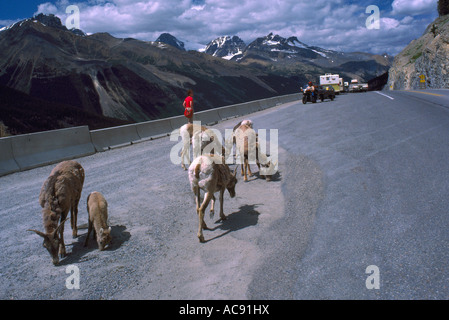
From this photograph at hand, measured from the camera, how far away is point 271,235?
617 cm

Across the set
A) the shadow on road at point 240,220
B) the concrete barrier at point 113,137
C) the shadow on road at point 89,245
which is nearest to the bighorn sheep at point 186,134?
the shadow on road at point 240,220

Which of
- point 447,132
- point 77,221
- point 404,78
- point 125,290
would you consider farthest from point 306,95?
point 404,78

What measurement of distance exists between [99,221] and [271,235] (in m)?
3.00

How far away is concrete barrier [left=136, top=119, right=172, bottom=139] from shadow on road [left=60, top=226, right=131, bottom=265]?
10.3m

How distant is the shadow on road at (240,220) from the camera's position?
673 cm

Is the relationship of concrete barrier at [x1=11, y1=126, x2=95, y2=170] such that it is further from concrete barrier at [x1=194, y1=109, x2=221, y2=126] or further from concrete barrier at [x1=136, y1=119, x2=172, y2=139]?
concrete barrier at [x1=194, y1=109, x2=221, y2=126]

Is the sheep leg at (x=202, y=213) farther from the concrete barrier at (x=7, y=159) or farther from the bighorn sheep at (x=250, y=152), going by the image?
the concrete barrier at (x=7, y=159)

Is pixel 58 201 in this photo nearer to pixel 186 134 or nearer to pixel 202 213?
pixel 202 213

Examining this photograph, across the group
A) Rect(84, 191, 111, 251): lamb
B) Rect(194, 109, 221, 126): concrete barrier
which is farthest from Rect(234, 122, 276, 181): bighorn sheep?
Rect(194, 109, 221, 126): concrete barrier

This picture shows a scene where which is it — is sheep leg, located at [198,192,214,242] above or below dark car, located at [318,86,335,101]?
below

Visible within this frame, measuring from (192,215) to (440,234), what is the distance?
4.43 m

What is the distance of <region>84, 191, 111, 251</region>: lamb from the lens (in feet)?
19.6
